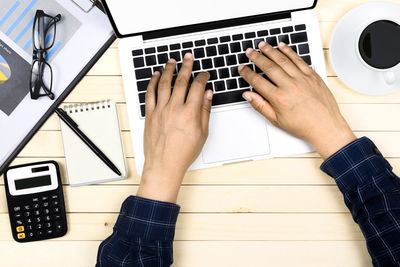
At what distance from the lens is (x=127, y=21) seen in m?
0.78

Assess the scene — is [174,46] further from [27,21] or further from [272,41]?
[27,21]

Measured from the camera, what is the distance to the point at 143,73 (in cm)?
82

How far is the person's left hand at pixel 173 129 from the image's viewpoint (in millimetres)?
775

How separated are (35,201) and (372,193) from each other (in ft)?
2.34

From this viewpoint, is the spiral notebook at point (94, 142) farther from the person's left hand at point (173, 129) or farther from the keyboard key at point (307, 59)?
the keyboard key at point (307, 59)

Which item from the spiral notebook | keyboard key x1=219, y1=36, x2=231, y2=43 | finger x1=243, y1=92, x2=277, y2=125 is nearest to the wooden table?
the spiral notebook

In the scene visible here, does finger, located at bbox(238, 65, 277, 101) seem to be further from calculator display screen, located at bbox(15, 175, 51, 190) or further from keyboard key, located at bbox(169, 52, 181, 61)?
calculator display screen, located at bbox(15, 175, 51, 190)

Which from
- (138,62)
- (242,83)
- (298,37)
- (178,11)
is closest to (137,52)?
(138,62)

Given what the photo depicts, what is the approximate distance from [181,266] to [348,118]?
50 centimetres

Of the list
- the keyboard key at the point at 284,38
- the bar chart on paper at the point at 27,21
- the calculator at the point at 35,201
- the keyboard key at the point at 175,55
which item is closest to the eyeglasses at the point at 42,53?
the bar chart on paper at the point at 27,21

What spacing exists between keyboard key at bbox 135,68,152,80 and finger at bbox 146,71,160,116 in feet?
0.07

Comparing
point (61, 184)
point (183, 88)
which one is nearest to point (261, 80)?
point (183, 88)

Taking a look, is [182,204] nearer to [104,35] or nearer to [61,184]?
[61,184]

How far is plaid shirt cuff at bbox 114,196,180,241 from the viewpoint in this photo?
2.45ft
